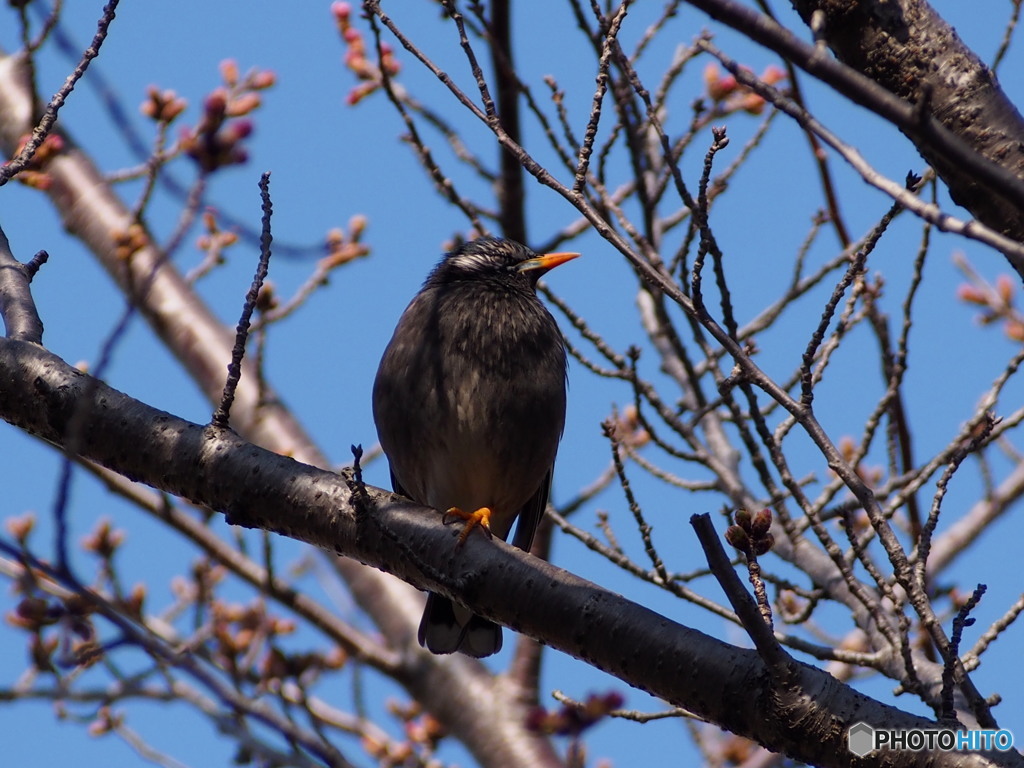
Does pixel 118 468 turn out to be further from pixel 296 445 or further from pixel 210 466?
pixel 296 445

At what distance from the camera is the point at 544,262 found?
18.0 ft

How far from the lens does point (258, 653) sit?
4977 mm

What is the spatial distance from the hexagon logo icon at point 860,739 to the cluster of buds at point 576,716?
2.99 ft

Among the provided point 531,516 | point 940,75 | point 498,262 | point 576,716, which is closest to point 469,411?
point 531,516

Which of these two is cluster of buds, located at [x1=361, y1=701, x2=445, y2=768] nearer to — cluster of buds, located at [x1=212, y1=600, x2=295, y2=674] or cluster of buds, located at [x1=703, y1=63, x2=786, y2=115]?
cluster of buds, located at [x1=212, y1=600, x2=295, y2=674]

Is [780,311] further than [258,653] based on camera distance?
Yes

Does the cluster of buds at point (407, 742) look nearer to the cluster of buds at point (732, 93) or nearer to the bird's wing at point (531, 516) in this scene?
the bird's wing at point (531, 516)

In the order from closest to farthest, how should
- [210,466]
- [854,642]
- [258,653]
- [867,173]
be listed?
[867,173] → [210,466] → [258,653] → [854,642]

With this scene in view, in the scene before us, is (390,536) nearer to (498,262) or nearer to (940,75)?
(940,75)

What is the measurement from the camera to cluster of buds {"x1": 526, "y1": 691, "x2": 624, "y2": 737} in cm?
323

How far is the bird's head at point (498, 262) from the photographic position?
5.45 metres

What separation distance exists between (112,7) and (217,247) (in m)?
2.94

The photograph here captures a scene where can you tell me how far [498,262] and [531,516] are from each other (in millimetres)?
1221

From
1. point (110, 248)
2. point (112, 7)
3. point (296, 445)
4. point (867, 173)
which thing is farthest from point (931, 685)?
point (110, 248)
